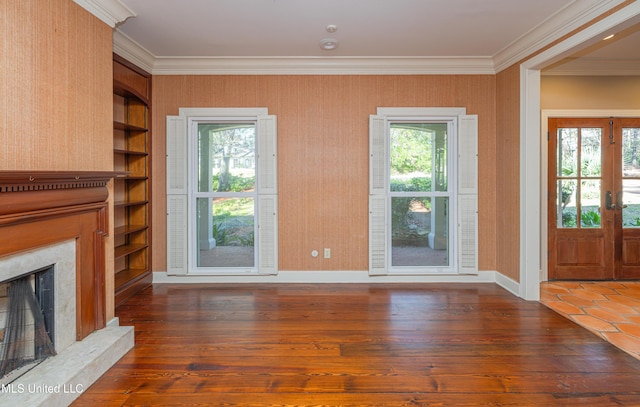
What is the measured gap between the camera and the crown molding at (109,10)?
8.81ft

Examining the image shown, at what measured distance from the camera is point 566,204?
14.9 ft

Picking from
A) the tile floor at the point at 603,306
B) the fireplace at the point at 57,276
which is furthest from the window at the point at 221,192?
the tile floor at the point at 603,306

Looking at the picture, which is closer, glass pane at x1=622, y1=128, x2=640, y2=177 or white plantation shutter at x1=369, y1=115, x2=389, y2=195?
white plantation shutter at x1=369, y1=115, x2=389, y2=195

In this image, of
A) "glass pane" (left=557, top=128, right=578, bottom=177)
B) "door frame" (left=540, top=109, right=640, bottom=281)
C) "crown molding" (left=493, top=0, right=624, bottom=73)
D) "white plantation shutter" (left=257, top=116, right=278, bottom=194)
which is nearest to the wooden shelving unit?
"white plantation shutter" (left=257, top=116, right=278, bottom=194)

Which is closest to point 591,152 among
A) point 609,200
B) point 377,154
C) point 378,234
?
point 609,200

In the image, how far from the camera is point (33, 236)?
205 centimetres

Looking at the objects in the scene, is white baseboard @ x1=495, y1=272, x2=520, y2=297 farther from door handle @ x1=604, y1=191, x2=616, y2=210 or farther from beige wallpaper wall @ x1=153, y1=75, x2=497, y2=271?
door handle @ x1=604, y1=191, x2=616, y2=210

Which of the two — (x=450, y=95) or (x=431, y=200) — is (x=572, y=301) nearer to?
(x=431, y=200)

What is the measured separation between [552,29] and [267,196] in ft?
10.7

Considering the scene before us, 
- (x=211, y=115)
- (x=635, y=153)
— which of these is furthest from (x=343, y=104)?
(x=635, y=153)

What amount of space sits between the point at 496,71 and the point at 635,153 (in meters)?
2.06

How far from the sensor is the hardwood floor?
212cm

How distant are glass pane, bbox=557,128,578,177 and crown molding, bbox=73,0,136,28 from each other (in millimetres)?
4853

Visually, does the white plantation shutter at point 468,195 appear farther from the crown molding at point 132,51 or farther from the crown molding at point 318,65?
the crown molding at point 132,51
